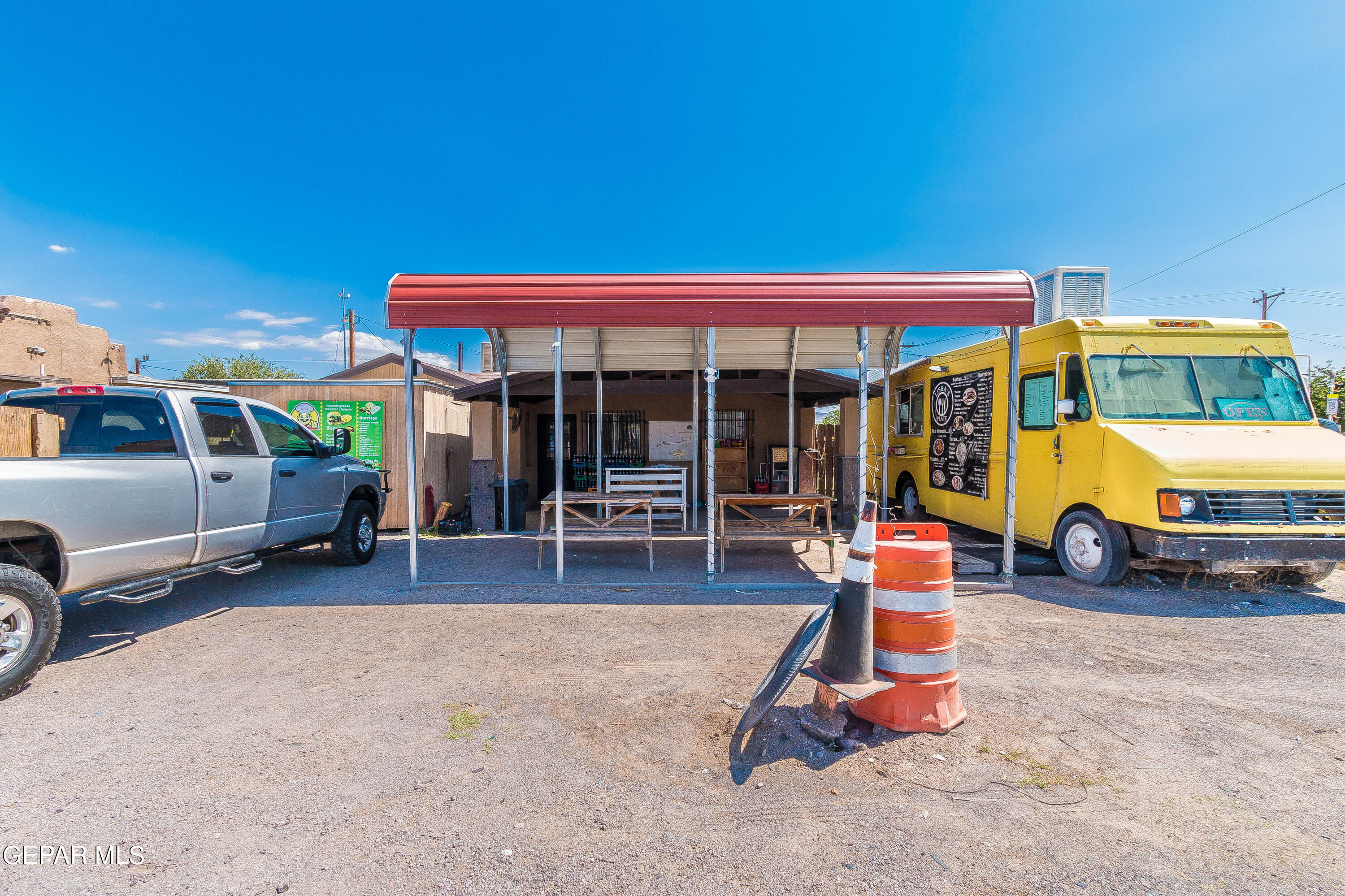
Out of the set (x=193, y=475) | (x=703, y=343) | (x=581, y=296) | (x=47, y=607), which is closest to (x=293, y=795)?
(x=47, y=607)

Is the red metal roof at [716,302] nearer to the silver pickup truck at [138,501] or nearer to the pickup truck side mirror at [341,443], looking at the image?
the pickup truck side mirror at [341,443]

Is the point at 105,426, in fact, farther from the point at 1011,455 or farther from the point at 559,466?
the point at 1011,455

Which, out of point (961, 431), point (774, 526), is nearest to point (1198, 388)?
point (961, 431)

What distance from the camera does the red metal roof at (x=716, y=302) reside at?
5977mm

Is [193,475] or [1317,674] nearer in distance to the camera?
[1317,674]

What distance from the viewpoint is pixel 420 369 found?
17516 millimetres

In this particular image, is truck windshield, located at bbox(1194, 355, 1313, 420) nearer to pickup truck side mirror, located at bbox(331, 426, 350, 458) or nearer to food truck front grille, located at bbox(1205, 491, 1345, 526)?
food truck front grille, located at bbox(1205, 491, 1345, 526)

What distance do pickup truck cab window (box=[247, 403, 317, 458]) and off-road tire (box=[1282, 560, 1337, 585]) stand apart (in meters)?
10.7

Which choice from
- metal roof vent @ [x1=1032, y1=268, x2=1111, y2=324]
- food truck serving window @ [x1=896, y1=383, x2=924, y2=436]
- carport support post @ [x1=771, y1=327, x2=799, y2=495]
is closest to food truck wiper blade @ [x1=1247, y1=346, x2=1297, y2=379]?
metal roof vent @ [x1=1032, y1=268, x2=1111, y2=324]

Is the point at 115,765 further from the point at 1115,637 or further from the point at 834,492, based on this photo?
the point at 834,492

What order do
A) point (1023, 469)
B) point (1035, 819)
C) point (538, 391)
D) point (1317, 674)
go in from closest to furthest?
point (1035, 819)
point (1317, 674)
point (1023, 469)
point (538, 391)

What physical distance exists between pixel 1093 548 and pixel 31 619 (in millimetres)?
9049

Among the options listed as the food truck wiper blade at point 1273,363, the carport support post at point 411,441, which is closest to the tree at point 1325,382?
the food truck wiper blade at point 1273,363

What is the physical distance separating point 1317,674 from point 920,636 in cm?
331
